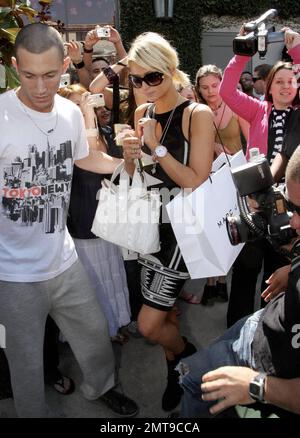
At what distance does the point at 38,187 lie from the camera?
6.45 ft

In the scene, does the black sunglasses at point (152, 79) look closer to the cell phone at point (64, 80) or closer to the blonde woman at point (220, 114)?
the cell phone at point (64, 80)

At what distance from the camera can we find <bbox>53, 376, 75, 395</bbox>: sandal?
8.43 ft

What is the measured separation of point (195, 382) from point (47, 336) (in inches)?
46.5

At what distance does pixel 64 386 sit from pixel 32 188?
1.30m

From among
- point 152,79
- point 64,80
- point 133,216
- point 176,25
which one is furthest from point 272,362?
point 176,25

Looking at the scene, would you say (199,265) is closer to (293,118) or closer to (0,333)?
(0,333)

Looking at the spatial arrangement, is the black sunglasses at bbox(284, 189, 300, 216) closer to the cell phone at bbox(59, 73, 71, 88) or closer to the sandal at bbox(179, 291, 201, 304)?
the cell phone at bbox(59, 73, 71, 88)

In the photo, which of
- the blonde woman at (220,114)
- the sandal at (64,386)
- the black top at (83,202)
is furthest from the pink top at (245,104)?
the sandal at (64,386)

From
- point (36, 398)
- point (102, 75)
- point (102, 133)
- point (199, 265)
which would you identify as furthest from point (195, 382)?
point (102, 75)

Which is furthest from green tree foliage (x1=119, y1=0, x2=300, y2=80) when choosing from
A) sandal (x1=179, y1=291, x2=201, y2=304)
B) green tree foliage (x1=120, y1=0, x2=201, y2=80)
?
sandal (x1=179, y1=291, x2=201, y2=304)

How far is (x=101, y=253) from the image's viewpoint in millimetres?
2768

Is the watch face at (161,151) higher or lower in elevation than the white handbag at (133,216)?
higher

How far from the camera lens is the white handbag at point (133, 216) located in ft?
6.99

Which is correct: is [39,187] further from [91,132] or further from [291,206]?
[291,206]
